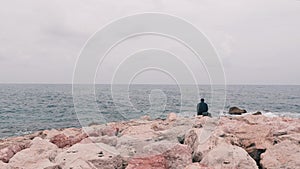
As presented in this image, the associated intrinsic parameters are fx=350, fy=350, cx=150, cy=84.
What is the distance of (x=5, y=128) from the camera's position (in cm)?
2481

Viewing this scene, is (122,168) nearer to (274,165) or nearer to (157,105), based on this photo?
(274,165)

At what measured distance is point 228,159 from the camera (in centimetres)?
725

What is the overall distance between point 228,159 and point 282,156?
1275 mm

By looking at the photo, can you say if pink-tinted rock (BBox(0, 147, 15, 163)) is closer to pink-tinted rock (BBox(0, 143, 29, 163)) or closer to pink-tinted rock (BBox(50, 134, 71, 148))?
pink-tinted rock (BBox(0, 143, 29, 163))

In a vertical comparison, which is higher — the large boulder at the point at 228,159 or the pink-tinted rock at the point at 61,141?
the large boulder at the point at 228,159

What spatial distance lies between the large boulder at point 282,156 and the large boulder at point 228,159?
0.40 m

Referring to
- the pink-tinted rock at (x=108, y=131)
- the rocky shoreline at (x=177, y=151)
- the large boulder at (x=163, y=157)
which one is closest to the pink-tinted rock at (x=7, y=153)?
the rocky shoreline at (x=177, y=151)

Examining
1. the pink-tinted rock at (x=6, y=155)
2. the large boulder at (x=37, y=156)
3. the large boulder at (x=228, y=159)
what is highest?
the large boulder at (x=228, y=159)

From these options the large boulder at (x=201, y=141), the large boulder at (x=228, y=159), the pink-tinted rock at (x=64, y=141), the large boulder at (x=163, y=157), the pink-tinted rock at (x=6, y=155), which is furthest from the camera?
the pink-tinted rock at (x=64, y=141)

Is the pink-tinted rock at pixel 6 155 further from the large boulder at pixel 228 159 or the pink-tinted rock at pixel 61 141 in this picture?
the large boulder at pixel 228 159

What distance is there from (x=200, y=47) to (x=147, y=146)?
3305mm

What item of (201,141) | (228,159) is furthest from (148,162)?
(201,141)

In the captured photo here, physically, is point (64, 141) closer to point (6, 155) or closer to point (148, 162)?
point (6, 155)

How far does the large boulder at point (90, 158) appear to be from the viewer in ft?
24.2
